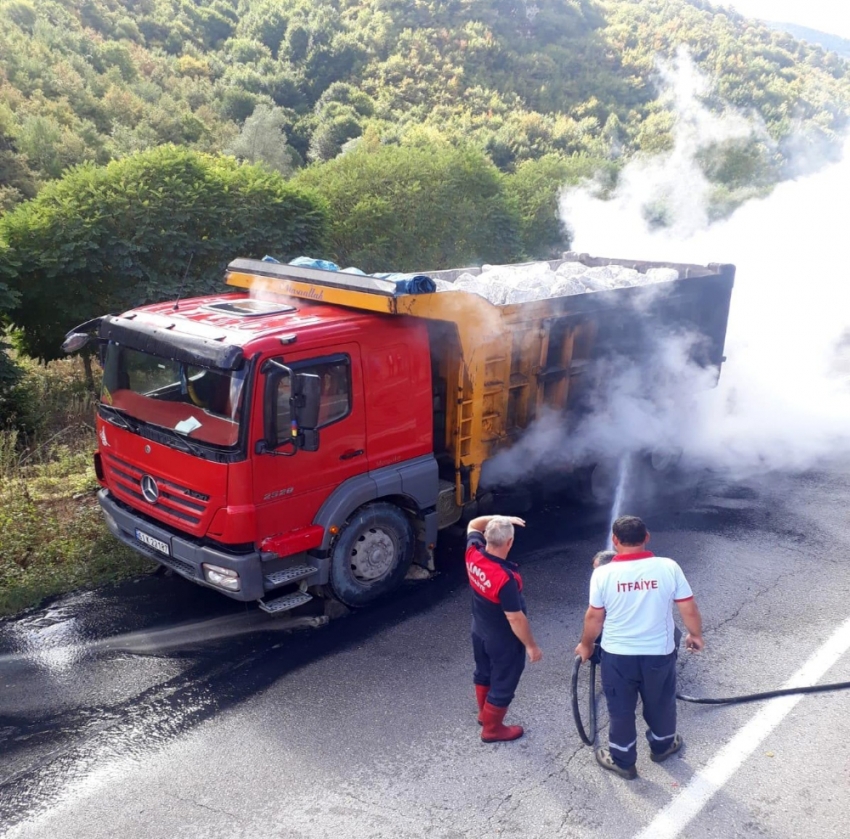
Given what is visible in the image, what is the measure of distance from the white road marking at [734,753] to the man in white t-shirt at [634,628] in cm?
34

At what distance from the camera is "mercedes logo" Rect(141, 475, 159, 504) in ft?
19.1

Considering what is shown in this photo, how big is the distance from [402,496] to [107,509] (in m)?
2.46

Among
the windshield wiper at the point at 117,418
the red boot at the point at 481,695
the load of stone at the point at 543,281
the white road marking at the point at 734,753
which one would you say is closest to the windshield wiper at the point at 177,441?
the windshield wiper at the point at 117,418

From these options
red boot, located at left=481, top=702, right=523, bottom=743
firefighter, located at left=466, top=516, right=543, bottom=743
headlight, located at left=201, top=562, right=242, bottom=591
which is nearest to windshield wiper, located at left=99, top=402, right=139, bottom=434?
headlight, located at left=201, top=562, right=242, bottom=591

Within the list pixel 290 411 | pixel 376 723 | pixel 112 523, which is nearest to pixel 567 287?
pixel 290 411

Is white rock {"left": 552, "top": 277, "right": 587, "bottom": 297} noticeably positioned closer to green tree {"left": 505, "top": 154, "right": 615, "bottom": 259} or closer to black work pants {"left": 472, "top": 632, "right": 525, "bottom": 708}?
black work pants {"left": 472, "top": 632, "right": 525, "bottom": 708}

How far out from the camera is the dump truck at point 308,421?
5367mm

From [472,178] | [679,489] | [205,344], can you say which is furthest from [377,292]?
[472,178]

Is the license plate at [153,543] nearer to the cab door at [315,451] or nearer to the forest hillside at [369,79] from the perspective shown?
the cab door at [315,451]

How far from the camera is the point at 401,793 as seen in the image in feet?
13.8

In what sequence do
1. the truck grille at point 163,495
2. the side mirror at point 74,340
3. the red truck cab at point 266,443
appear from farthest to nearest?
the side mirror at point 74,340 → the truck grille at point 163,495 → the red truck cab at point 266,443

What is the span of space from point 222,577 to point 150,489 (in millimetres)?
969

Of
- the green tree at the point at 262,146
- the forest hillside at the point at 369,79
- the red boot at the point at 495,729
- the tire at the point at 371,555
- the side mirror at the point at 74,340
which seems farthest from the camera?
the green tree at the point at 262,146

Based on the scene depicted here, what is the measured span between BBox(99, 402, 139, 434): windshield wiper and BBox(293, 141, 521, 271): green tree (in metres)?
7.85
